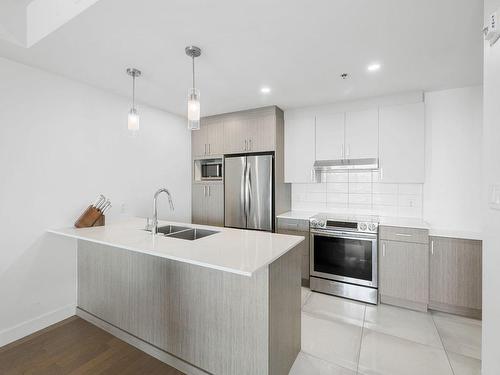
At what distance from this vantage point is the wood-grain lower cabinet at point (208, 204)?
3602mm

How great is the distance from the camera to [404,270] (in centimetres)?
251

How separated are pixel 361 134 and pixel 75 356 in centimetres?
361

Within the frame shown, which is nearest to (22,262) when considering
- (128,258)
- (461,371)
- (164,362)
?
(128,258)

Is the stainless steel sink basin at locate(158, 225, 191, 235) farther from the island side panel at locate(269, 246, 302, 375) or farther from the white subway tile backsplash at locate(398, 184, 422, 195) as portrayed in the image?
the white subway tile backsplash at locate(398, 184, 422, 195)

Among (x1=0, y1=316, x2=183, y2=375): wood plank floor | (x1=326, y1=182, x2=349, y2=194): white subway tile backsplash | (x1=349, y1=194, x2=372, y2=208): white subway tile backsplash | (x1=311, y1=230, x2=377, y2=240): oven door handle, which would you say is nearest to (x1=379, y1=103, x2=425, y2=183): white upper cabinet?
(x1=349, y1=194, x2=372, y2=208): white subway tile backsplash

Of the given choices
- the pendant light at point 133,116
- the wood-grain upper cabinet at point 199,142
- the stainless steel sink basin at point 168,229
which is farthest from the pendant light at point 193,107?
the wood-grain upper cabinet at point 199,142

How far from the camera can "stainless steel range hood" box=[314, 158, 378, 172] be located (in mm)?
2908

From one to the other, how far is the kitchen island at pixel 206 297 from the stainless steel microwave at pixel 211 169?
1694 millimetres

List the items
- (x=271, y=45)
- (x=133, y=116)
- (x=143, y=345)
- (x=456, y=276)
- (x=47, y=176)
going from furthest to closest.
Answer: (x=456, y=276) < (x=47, y=176) < (x=133, y=116) < (x=143, y=345) < (x=271, y=45)

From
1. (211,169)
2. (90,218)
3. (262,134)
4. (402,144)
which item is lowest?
(90,218)

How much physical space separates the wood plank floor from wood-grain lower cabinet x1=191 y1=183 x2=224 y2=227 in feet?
6.21

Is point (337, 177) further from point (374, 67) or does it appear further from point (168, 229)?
point (168, 229)

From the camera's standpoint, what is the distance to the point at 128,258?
202cm

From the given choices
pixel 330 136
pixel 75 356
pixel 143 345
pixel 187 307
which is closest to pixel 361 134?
pixel 330 136
